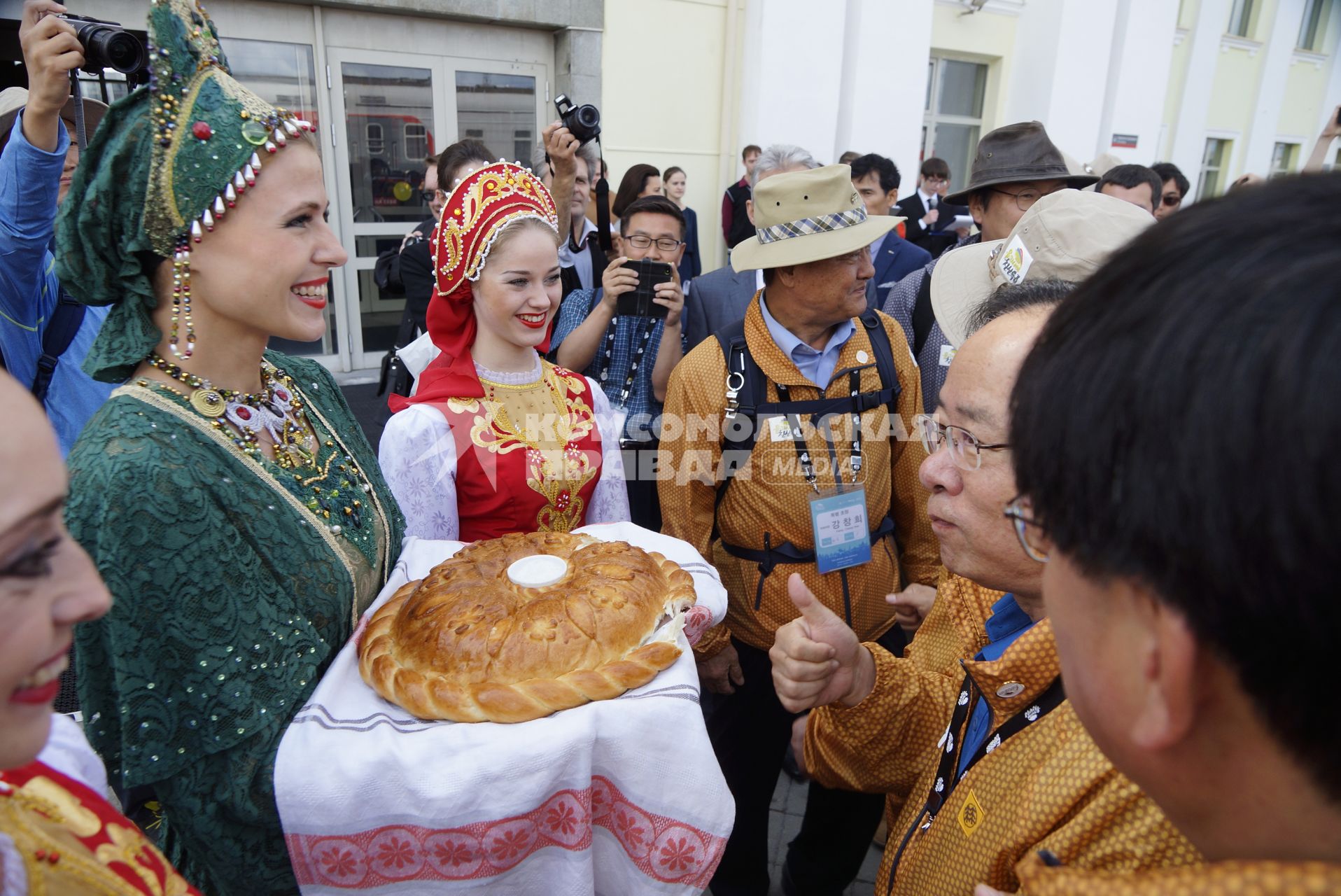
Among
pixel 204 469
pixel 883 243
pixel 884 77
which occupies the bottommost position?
pixel 204 469

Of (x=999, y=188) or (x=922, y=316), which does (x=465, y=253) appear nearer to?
(x=922, y=316)

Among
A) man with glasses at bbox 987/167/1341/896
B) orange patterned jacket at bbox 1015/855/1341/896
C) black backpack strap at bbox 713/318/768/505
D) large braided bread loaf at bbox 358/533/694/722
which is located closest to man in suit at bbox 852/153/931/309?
black backpack strap at bbox 713/318/768/505

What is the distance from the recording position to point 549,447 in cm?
244

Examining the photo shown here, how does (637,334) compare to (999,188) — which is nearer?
(637,334)

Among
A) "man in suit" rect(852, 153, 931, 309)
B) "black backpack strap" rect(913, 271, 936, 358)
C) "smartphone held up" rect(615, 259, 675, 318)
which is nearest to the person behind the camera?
"smartphone held up" rect(615, 259, 675, 318)

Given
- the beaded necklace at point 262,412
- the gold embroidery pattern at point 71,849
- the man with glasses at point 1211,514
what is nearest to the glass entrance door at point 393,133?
the beaded necklace at point 262,412

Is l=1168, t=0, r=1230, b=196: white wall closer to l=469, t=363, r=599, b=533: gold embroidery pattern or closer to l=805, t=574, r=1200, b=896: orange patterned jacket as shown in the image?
l=469, t=363, r=599, b=533: gold embroidery pattern

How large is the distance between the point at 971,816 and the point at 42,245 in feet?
10.3

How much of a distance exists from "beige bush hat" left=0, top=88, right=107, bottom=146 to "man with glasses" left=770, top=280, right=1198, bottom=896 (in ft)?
10.7

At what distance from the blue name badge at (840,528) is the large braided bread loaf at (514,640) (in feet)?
3.17

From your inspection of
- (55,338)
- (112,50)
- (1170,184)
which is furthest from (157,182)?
(1170,184)

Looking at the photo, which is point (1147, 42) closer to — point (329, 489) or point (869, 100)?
point (869, 100)

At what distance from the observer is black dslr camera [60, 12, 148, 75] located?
5.51 feet

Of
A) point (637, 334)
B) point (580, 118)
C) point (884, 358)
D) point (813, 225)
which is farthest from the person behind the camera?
point (637, 334)
